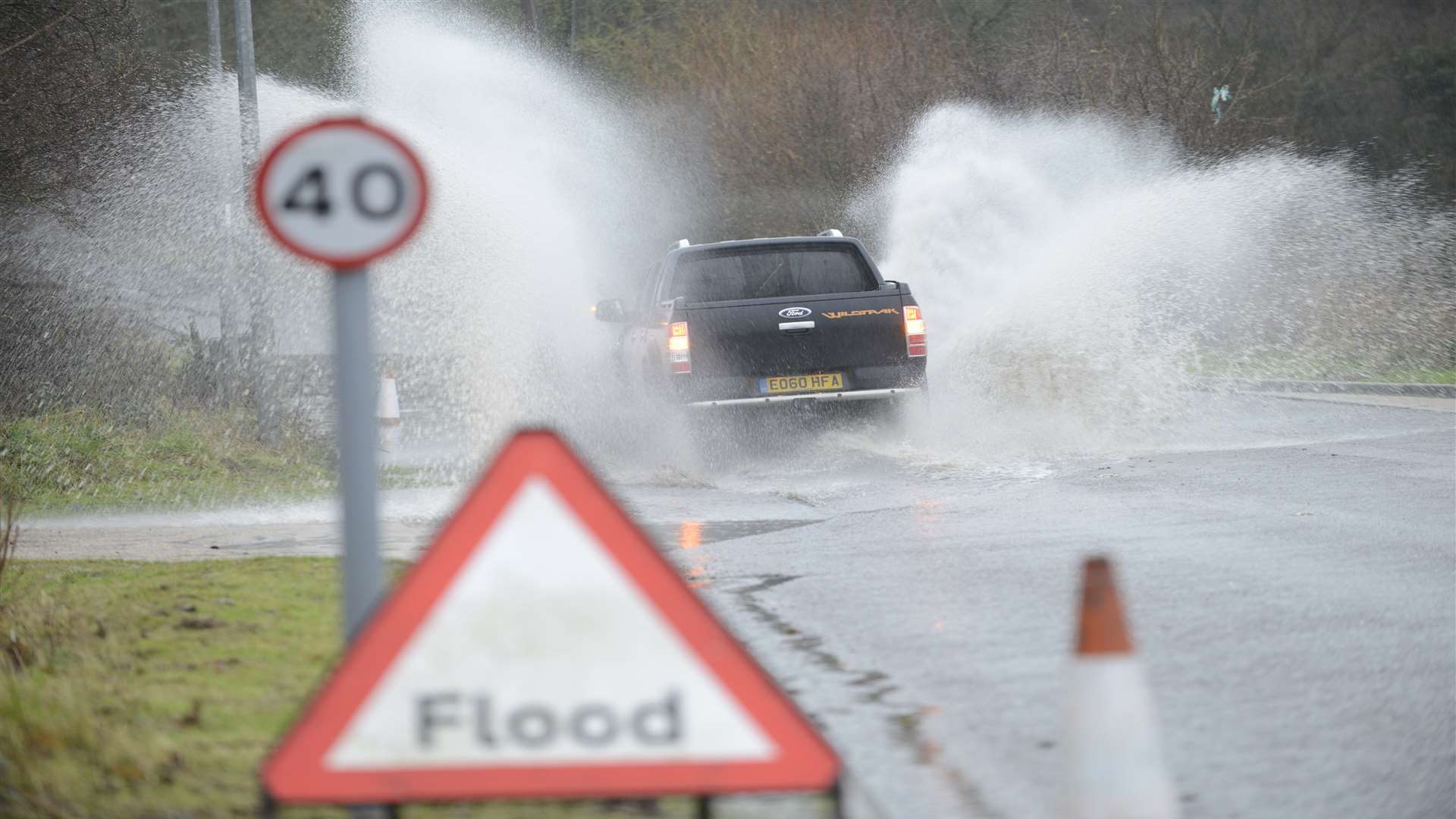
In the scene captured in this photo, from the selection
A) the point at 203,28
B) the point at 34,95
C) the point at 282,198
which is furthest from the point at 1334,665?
the point at 203,28

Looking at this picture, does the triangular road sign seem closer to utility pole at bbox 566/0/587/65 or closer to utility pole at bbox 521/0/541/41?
utility pole at bbox 521/0/541/41

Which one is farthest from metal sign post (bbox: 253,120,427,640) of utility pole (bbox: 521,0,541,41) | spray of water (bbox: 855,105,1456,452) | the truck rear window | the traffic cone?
utility pole (bbox: 521,0,541,41)

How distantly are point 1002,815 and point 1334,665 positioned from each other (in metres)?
2.43

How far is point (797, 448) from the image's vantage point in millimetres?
15906

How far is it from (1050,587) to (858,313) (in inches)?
265

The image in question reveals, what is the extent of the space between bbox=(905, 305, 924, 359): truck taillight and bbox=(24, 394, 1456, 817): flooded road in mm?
839

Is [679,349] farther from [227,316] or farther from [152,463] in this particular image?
[227,316]

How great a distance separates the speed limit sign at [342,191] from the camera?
4.15 metres

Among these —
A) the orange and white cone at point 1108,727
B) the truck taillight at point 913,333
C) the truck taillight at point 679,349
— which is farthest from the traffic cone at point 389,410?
the orange and white cone at point 1108,727

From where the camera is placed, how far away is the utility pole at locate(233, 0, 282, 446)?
18.6 metres

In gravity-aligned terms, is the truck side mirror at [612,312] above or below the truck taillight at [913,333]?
above

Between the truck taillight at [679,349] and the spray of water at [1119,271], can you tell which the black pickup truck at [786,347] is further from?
the spray of water at [1119,271]

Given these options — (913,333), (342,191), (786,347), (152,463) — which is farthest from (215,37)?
(342,191)

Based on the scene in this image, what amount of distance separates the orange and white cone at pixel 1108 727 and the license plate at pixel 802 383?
1151 cm
